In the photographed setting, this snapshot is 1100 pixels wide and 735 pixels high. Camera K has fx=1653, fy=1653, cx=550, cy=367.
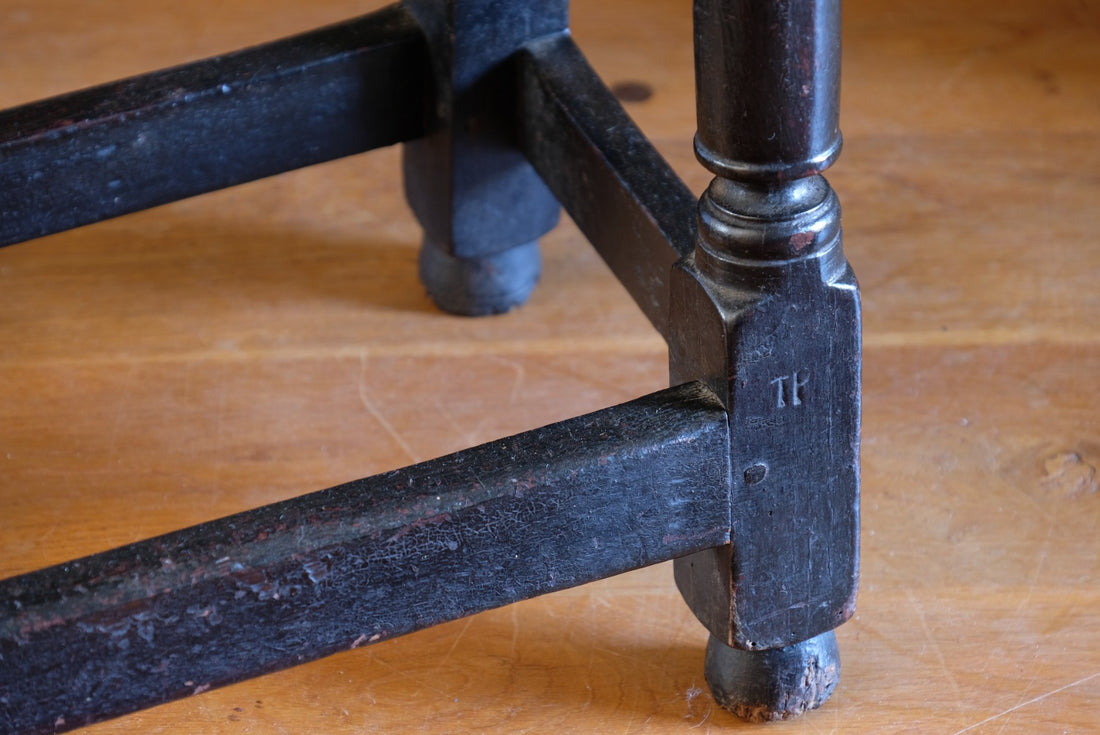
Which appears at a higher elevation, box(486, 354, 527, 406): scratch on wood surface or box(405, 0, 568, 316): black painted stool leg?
box(405, 0, 568, 316): black painted stool leg

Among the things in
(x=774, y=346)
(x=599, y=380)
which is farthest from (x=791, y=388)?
(x=599, y=380)

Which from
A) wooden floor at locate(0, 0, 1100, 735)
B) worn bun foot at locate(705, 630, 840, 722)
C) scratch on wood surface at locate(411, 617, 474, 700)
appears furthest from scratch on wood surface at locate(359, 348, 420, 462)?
worn bun foot at locate(705, 630, 840, 722)

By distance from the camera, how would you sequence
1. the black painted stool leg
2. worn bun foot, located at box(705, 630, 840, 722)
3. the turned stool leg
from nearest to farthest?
the turned stool leg
worn bun foot, located at box(705, 630, 840, 722)
the black painted stool leg

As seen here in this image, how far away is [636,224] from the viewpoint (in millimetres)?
785

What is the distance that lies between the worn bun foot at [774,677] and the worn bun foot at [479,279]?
324 mm

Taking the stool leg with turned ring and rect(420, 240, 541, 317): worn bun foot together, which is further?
rect(420, 240, 541, 317): worn bun foot

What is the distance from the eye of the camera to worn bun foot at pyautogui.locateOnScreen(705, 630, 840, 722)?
74 centimetres

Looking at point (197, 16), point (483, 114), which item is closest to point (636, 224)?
point (483, 114)

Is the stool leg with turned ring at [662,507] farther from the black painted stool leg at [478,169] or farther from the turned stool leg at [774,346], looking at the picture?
the black painted stool leg at [478,169]

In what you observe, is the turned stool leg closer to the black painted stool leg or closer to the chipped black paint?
the chipped black paint

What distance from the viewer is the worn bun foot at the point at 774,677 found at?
0.74 metres

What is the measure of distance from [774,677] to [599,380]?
0.85 ft

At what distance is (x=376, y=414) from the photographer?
3.07 feet

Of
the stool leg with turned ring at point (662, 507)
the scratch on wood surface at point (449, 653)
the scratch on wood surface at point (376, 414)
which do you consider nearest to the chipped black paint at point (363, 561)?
the stool leg with turned ring at point (662, 507)
